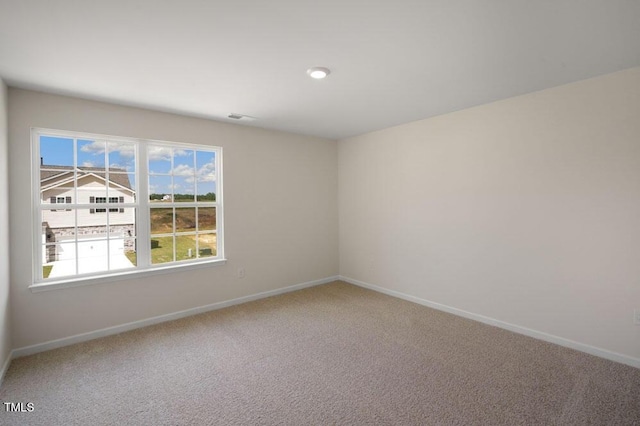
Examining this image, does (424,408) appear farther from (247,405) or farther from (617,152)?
(617,152)

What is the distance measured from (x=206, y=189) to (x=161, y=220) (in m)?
0.67

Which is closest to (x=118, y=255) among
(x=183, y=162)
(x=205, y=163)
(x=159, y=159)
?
(x=159, y=159)

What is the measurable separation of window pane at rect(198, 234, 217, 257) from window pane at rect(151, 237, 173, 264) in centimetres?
36

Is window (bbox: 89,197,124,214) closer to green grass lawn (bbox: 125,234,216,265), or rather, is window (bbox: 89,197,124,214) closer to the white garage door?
the white garage door

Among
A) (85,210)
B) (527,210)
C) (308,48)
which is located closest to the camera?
(308,48)

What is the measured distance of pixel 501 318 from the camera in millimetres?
3332

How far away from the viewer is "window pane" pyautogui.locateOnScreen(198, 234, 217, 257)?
3990 millimetres

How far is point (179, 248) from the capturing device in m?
3.81

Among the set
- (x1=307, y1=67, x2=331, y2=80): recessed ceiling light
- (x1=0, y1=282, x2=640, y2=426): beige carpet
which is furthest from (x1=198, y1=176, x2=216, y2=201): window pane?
(x1=307, y1=67, x2=331, y2=80): recessed ceiling light

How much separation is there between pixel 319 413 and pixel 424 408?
2.30 feet

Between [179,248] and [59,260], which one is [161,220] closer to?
[179,248]

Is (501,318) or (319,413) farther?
(501,318)

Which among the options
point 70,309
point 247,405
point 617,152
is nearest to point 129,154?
point 70,309

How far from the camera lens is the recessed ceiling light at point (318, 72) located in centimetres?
247
